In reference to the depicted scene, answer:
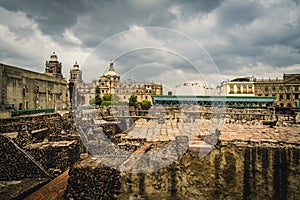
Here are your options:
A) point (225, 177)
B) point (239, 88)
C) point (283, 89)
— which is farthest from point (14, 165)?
point (283, 89)

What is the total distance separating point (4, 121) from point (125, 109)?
1703 cm

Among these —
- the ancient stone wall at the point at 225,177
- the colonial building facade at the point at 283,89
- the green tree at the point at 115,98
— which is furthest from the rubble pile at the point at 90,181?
the green tree at the point at 115,98

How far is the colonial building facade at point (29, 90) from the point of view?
96.6ft

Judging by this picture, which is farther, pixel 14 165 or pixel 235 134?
pixel 235 134

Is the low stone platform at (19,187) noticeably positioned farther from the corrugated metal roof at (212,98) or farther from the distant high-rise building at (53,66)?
the distant high-rise building at (53,66)

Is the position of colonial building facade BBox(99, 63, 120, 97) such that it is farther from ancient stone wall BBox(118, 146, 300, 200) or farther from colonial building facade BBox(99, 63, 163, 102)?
ancient stone wall BBox(118, 146, 300, 200)

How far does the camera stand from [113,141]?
1299 cm

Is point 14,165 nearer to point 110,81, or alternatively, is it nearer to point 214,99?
point 214,99

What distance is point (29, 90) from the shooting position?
116ft

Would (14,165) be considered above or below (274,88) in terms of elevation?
below

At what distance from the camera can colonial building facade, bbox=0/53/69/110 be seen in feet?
96.6

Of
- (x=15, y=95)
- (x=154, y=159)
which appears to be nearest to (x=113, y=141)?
(x=154, y=159)

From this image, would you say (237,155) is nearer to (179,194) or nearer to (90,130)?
(179,194)

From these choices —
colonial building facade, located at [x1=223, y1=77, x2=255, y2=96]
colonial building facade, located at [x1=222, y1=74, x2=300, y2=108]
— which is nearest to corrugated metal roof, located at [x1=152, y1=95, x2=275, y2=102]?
colonial building facade, located at [x1=222, y1=74, x2=300, y2=108]
